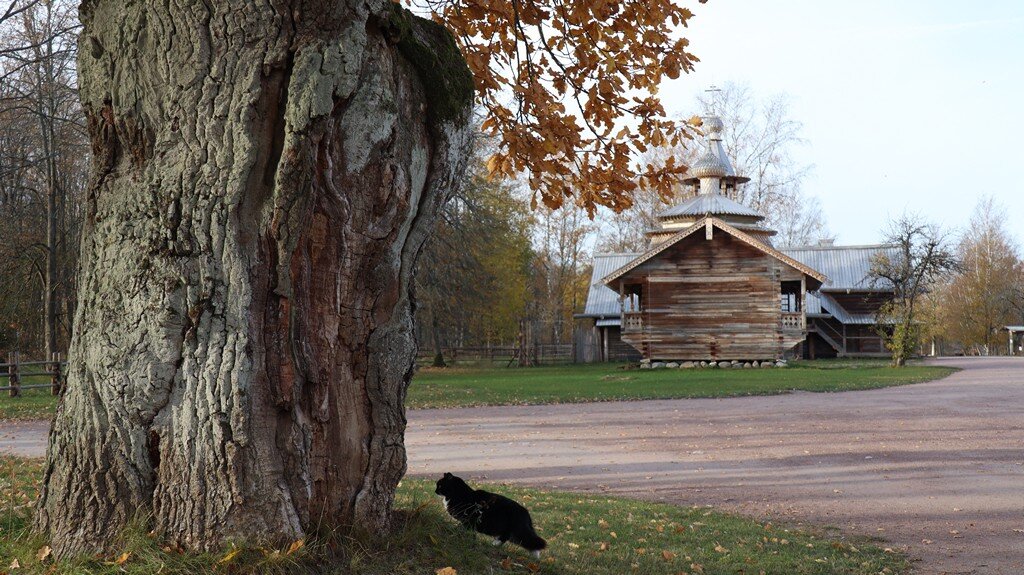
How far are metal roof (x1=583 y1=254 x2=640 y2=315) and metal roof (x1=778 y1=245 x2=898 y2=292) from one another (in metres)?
10.6

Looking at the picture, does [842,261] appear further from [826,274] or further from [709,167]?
[709,167]

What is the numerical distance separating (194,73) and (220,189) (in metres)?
0.64

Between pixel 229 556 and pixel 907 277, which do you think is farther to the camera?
pixel 907 277

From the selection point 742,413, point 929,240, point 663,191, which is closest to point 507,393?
point 742,413

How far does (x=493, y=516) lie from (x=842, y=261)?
5474cm

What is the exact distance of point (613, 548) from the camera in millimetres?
6871

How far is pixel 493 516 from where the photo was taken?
5777 mm

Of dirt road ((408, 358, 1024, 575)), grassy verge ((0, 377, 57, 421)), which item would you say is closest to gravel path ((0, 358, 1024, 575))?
dirt road ((408, 358, 1024, 575))

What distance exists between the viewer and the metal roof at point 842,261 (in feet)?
176

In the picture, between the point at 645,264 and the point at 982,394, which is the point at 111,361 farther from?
the point at 645,264

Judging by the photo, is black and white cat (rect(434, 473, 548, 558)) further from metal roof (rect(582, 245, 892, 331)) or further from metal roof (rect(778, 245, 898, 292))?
metal roof (rect(778, 245, 898, 292))

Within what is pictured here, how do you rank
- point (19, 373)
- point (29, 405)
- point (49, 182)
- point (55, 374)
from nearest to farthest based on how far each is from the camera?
1. point (29, 405)
2. point (19, 373)
3. point (55, 374)
4. point (49, 182)

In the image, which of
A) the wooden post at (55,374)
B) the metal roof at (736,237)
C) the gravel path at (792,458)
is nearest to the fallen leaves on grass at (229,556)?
the gravel path at (792,458)

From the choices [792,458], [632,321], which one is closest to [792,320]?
[632,321]
